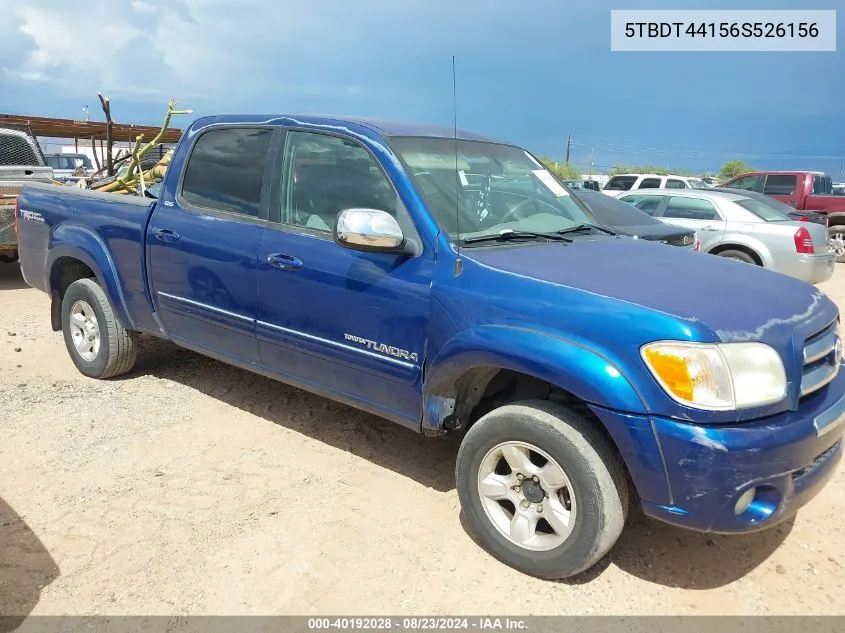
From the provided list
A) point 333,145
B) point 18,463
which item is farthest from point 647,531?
point 18,463

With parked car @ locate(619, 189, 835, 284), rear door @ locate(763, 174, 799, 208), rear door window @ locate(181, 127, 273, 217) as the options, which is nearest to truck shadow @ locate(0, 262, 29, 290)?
rear door window @ locate(181, 127, 273, 217)

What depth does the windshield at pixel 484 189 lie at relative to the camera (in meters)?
3.36

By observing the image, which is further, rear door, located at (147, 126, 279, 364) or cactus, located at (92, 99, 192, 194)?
cactus, located at (92, 99, 192, 194)

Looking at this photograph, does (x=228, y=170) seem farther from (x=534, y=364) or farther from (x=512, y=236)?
(x=534, y=364)

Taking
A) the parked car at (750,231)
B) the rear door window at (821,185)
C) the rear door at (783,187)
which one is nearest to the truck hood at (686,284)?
the parked car at (750,231)

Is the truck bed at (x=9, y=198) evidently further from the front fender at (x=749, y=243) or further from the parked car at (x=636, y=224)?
the front fender at (x=749, y=243)

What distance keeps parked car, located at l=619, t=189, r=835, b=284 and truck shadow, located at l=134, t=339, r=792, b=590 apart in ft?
20.8

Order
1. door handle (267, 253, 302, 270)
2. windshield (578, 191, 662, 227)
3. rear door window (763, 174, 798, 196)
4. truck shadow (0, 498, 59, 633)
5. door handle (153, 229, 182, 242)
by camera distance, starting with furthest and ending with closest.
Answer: rear door window (763, 174, 798, 196), windshield (578, 191, 662, 227), door handle (153, 229, 182, 242), door handle (267, 253, 302, 270), truck shadow (0, 498, 59, 633)

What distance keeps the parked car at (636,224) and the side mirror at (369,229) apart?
13.3 ft

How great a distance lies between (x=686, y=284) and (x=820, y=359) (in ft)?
2.05

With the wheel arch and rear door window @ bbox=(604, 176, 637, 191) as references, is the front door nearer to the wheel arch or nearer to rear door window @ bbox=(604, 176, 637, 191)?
the wheel arch

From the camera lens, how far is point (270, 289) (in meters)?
3.71

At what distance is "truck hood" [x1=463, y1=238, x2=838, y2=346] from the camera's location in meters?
2.59

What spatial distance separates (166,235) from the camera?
425 centimetres
